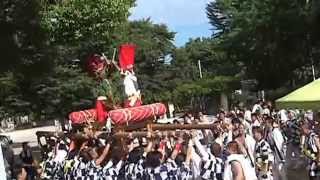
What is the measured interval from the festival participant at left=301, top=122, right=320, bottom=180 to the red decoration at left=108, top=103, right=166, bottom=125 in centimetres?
273

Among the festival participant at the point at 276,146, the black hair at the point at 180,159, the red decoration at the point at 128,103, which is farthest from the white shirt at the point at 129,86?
the black hair at the point at 180,159

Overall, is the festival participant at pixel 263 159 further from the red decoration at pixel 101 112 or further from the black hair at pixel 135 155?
the red decoration at pixel 101 112

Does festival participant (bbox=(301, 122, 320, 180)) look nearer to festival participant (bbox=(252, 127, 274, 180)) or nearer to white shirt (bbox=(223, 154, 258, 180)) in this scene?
festival participant (bbox=(252, 127, 274, 180))

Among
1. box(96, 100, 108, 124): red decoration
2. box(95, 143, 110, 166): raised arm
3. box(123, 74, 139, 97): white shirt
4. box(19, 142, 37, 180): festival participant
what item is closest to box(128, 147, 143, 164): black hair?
box(95, 143, 110, 166): raised arm

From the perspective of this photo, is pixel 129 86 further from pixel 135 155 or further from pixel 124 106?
pixel 135 155

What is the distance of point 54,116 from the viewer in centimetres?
4416

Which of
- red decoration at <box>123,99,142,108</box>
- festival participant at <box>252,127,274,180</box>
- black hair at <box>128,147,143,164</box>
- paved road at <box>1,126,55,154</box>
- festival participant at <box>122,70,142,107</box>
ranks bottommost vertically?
festival participant at <box>252,127,274,180</box>

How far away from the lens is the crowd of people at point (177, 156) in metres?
9.90

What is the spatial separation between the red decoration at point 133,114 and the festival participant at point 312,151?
2732 millimetres

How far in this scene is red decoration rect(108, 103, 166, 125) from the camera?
1272cm

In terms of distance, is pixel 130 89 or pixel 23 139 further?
pixel 23 139

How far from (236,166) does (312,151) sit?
4711mm

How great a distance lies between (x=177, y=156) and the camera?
34.4 feet

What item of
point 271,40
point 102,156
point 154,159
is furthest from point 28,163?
point 271,40
